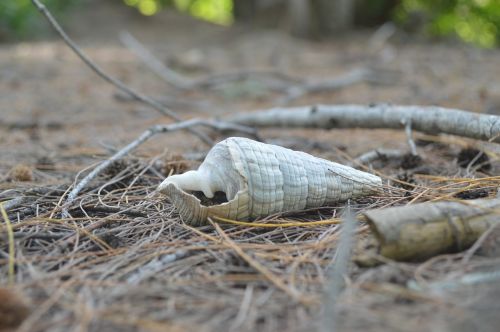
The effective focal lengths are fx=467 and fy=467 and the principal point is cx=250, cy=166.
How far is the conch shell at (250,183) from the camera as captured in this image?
6.54 ft

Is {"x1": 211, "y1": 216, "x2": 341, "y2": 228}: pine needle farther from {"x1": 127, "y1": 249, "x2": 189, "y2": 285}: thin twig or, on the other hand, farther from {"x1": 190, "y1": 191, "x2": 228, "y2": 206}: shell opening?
{"x1": 127, "y1": 249, "x2": 189, "y2": 285}: thin twig

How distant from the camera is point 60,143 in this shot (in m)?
4.16

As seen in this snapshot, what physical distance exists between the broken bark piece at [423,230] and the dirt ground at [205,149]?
0.07 m

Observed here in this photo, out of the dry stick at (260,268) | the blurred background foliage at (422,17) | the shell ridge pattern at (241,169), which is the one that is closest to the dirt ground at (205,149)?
the dry stick at (260,268)

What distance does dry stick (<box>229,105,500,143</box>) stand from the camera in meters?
2.82

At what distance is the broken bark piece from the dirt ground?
0.07 metres

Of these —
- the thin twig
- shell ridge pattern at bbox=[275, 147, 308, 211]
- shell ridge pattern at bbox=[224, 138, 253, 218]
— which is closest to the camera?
the thin twig

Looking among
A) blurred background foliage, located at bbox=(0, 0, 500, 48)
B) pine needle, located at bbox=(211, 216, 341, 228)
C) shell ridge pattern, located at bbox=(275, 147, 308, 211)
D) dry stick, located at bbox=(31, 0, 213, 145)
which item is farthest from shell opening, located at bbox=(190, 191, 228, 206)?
blurred background foliage, located at bbox=(0, 0, 500, 48)

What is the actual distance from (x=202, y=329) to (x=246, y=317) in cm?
14

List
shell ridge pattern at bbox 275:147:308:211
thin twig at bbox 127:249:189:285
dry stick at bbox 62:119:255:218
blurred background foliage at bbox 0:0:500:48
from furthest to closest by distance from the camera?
blurred background foliage at bbox 0:0:500:48
dry stick at bbox 62:119:255:218
shell ridge pattern at bbox 275:147:308:211
thin twig at bbox 127:249:189:285

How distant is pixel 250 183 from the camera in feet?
6.48

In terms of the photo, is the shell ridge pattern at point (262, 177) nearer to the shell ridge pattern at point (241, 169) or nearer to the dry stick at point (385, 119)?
the shell ridge pattern at point (241, 169)

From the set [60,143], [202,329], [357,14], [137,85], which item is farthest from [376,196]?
[357,14]

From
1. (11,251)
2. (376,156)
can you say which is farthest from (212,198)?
(376,156)
